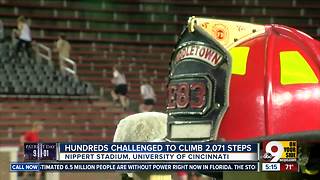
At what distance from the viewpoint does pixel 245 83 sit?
2818mm

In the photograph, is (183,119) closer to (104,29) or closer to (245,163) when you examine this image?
(245,163)

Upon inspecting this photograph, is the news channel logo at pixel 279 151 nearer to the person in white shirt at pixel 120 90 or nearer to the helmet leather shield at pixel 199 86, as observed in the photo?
the helmet leather shield at pixel 199 86

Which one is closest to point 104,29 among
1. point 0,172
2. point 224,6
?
point 224,6

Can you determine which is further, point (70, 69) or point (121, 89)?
point (70, 69)

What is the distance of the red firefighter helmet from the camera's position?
109 inches

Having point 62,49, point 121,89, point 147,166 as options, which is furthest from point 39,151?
point 62,49

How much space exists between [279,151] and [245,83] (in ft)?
1.09

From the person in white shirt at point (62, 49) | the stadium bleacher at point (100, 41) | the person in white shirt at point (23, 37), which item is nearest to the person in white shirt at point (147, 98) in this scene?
the stadium bleacher at point (100, 41)

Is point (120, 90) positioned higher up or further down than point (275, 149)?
further down

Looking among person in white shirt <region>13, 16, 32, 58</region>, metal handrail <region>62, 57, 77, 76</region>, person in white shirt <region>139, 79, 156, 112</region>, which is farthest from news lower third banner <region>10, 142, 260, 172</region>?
metal handrail <region>62, 57, 77, 76</region>

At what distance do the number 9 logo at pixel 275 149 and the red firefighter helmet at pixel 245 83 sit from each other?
101mm

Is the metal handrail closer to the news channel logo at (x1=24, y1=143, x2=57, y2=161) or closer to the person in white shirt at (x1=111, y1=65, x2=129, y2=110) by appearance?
the person in white shirt at (x1=111, y1=65, x2=129, y2=110)

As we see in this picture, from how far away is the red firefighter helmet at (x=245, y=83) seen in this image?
276cm

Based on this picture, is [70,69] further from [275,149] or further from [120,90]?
[275,149]
